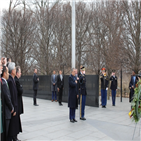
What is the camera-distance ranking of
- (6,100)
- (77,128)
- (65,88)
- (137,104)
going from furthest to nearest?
1. (65,88)
2. (77,128)
3. (137,104)
4. (6,100)

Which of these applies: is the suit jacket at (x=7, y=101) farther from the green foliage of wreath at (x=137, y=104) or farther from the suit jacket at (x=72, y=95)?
the suit jacket at (x=72, y=95)

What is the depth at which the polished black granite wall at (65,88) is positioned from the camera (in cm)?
1165

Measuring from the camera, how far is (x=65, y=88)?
14.0 metres

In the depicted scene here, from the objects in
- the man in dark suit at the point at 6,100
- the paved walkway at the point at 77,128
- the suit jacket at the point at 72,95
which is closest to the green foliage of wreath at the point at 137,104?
the paved walkway at the point at 77,128

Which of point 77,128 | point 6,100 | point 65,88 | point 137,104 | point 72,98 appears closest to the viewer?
point 6,100

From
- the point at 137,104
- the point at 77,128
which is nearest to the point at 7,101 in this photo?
the point at 77,128

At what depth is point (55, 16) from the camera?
1967 centimetres

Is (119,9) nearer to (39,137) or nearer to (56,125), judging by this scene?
(56,125)

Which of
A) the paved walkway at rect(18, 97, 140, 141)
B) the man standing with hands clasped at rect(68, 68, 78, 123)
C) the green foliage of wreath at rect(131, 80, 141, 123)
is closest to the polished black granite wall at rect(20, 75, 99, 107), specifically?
the paved walkway at rect(18, 97, 140, 141)

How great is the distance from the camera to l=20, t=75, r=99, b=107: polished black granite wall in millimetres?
11648

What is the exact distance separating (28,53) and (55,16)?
5.07 metres

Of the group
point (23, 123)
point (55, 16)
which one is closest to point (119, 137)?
point (23, 123)

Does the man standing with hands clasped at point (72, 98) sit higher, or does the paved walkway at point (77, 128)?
the man standing with hands clasped at point (72, 98)

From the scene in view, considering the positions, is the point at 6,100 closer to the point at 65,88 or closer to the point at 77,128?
the point at 77,128
